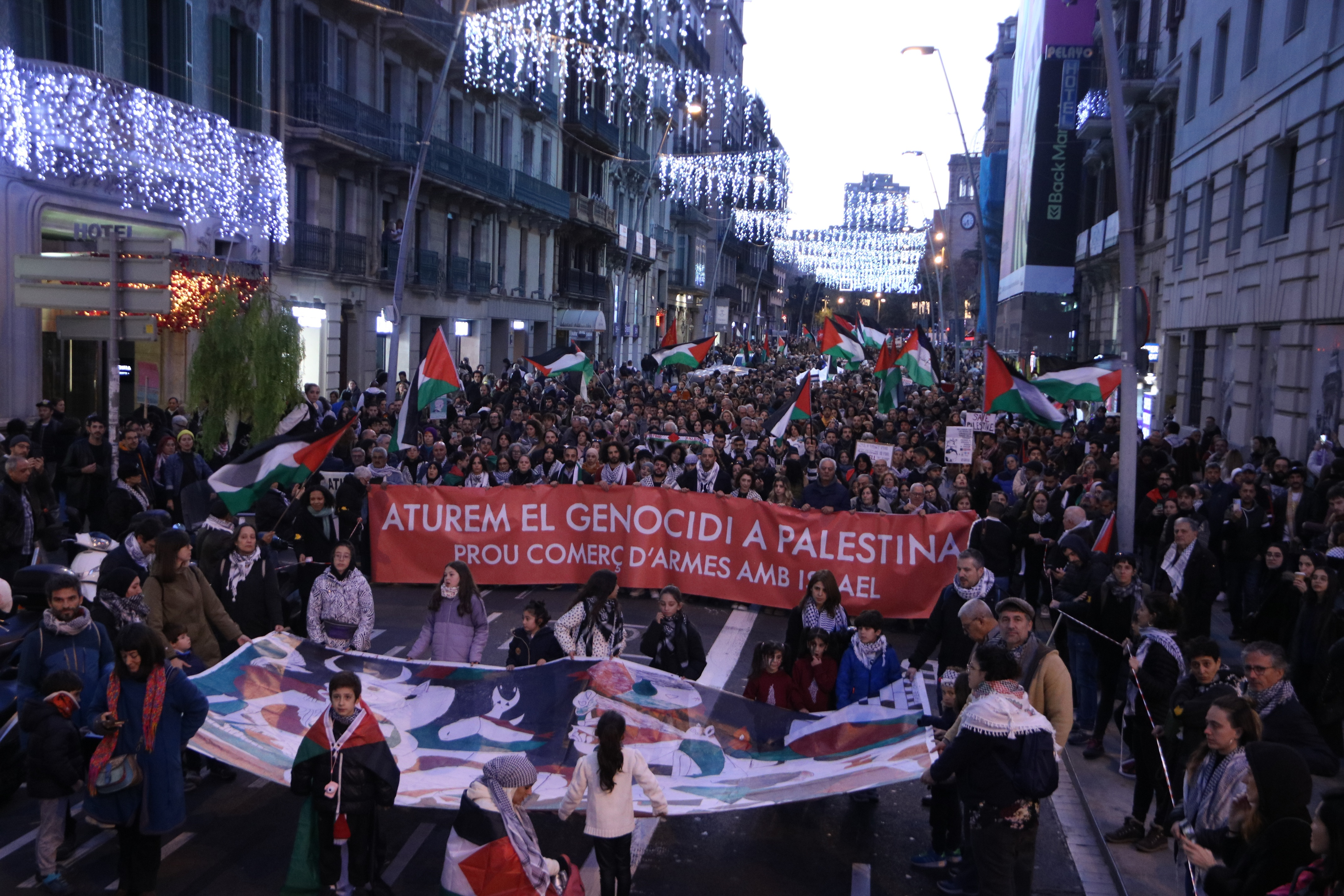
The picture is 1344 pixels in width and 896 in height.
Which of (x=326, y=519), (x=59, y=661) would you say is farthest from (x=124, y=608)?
(x=326, y=519)

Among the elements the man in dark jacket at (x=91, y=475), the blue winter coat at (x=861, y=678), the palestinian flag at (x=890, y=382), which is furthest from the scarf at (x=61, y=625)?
the palestinian flag at (x=890, y=382)

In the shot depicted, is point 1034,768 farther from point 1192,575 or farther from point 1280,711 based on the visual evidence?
point 1192,575

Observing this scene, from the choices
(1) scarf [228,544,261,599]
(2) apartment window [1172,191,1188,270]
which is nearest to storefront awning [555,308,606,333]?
(2) apartment window [1172,191,1188,270]

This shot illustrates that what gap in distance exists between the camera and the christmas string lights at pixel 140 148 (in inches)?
709

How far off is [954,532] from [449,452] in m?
8.21

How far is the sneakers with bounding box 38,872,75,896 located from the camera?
622cm

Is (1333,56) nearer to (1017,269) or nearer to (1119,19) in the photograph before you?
(1119,19)

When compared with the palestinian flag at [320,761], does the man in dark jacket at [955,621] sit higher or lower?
higher

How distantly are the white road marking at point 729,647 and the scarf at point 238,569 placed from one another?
349cm

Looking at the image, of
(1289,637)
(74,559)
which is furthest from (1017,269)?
(74,559)

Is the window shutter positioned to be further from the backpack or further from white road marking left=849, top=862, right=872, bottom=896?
the backpack

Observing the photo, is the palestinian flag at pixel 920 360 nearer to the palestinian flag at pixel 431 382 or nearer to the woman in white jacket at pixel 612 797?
the palestinian flag at pixel 431 382

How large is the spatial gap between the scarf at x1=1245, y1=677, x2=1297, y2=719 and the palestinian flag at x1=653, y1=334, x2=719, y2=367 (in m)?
22.3

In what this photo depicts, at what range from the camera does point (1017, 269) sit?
49.7m
